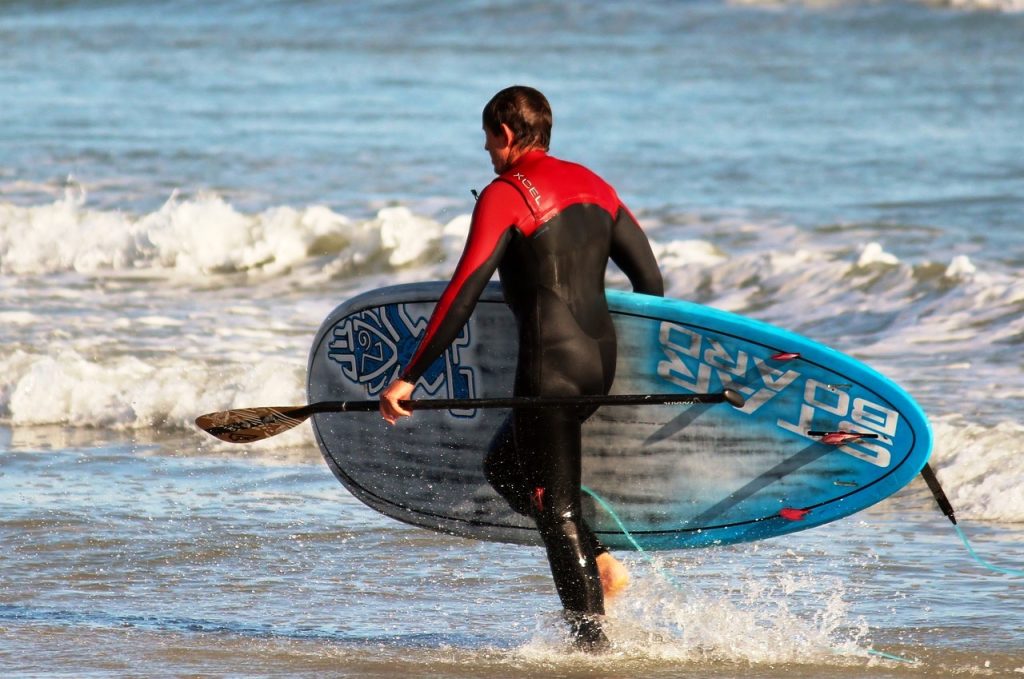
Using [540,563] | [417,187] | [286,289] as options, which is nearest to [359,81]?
[417,187]

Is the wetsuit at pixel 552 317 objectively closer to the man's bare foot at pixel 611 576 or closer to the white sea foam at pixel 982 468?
the man's bare foot at pixel 611 576

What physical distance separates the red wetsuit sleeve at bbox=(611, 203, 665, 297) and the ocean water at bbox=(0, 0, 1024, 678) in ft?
3.17

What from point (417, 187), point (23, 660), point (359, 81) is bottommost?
point (23, 660)

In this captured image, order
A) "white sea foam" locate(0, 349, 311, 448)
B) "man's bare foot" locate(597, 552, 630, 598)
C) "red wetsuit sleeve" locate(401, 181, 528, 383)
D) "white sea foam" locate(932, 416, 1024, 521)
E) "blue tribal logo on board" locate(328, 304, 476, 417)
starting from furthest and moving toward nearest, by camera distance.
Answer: "white sea foam" locate(0, 349, 311, 448), "white sea foam" locate(932, 416, 1024, 521), "blue tribal logo on board" locate(328, 304, 476, 417), "man's bare foot" locate(597, 552, 630, 598), "red wetsuit sleeve" locate(401, 181, 528, 383)

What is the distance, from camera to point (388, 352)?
194 inches

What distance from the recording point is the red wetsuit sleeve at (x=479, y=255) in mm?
3910

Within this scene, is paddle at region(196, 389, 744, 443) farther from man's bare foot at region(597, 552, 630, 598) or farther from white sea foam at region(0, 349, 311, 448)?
white sea foam at region(0, 349, 311, 448)

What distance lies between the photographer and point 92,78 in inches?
877

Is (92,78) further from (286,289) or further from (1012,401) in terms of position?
(1012,401)

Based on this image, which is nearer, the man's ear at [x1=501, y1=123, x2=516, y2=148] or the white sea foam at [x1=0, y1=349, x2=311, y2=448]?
the man's ear at [x1=501, y1=123, x2=516, y2=148]

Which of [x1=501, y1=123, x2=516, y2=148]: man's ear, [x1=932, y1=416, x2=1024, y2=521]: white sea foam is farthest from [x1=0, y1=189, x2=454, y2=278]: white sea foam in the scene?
[x1=501, y1=123, x2=516, y2=148]: man's ear

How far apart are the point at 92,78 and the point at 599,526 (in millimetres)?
19209

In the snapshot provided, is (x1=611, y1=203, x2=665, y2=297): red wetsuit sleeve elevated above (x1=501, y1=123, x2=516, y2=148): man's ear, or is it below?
below

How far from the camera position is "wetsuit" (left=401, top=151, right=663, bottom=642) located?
394 cm
